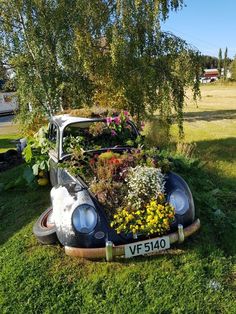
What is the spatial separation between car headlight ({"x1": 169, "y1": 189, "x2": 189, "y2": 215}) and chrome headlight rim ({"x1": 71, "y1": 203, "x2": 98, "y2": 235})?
3.25 ft

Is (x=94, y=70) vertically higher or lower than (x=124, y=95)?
higher

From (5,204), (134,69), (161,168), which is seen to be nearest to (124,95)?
(134,69)

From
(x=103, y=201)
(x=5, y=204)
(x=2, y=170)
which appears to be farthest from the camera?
(x=2, y=170)

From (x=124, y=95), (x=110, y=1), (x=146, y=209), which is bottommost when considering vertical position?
(x=146, y=209)

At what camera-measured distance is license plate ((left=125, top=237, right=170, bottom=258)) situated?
406cm

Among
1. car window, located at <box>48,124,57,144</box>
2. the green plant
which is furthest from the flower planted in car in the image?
car window, located at <box>48,124,57,144</box>

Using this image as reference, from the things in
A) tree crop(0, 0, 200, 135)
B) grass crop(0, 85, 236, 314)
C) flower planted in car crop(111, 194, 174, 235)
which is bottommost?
grass crop(0, 85, 236, 314)

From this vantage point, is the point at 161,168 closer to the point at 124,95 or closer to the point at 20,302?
the point at 20,302

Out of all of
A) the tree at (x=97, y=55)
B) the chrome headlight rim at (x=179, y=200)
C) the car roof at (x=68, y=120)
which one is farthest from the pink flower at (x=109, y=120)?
the tree at (x=97, y=55)

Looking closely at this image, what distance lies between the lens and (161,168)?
16.3ft

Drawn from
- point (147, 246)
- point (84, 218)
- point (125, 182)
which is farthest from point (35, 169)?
point (147, 246)

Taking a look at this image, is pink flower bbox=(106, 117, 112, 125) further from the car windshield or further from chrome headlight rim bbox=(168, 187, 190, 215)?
chrome headlight rim bbox=(168, 187, 190, 215)

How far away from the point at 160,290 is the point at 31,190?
14.3 feet

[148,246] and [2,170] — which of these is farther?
[2,170]
